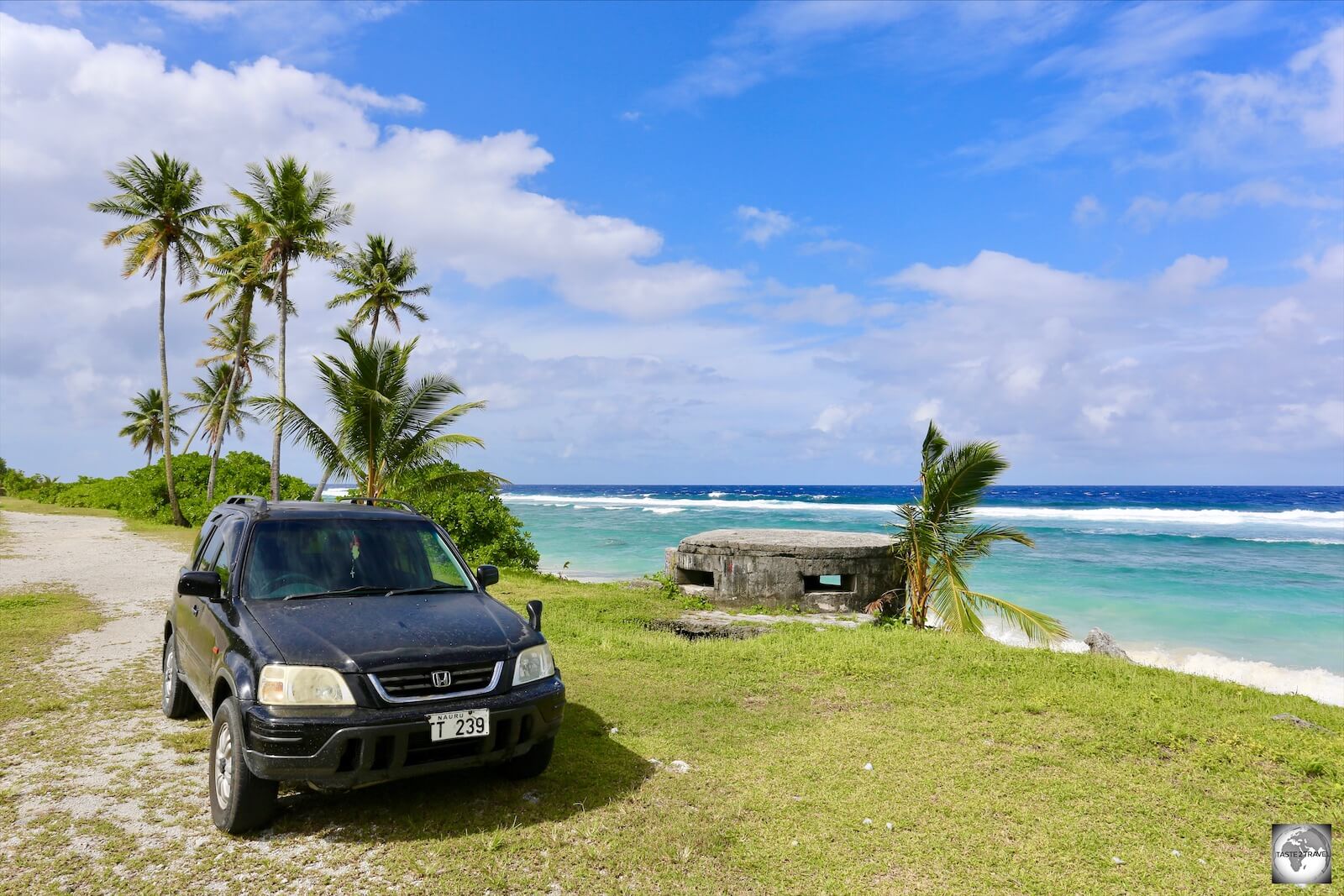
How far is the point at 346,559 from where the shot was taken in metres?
5.22

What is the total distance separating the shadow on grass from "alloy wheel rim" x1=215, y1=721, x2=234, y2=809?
0.31 meters

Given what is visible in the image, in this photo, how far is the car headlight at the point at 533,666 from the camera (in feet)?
14.5

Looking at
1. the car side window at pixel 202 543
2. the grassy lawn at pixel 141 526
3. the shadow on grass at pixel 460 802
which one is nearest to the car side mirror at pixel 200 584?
the shadow on grass at pixel 460 802

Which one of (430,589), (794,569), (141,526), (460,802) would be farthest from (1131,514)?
(460,802)

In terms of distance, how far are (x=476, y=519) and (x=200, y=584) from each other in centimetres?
1347

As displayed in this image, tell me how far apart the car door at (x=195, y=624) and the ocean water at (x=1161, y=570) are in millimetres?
10237

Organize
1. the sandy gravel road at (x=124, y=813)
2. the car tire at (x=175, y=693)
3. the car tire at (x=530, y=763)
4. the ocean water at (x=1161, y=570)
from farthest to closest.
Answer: the ocean water at (x=1161, y=570) < the car tire at (x=175, y=693) < the car tire at (x=530, y=763) < the sandy gravel road at (x=124, y=813)

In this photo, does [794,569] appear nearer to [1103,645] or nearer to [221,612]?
[1103,645]

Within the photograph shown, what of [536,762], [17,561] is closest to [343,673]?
[536,762]

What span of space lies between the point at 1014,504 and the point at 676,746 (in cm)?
6945

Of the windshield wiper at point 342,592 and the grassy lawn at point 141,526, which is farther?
the grassy lawn at point 141,526

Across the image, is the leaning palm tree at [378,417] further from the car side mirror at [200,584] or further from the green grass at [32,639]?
the car side mirror at [200,584]

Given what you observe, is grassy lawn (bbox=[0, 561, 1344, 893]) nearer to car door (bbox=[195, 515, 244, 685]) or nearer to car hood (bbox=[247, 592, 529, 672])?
car door (bbox=[195, 515, 244, 685])

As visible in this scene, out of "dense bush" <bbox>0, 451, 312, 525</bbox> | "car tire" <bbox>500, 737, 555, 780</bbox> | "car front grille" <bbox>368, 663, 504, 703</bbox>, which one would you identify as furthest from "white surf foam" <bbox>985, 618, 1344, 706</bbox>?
"dense bush" <bbox>0, 451, 312, 525</bbox>
